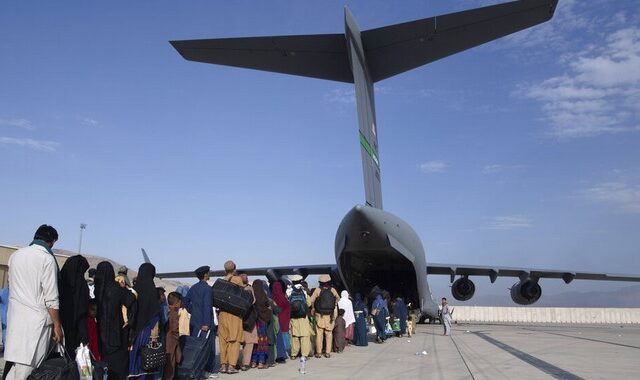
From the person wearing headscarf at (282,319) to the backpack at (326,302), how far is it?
28.7 inches

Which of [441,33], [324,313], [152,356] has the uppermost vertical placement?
[441,33]

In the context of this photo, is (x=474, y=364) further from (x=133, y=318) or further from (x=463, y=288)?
(x=463, y=288)

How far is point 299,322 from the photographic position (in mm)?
8195

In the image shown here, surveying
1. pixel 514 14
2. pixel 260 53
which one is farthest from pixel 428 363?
pixel 260 53

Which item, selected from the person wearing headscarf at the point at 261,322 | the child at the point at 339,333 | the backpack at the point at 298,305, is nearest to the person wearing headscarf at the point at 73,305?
the person wearing headscarf at the point at 261,322

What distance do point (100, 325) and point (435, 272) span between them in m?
18.3

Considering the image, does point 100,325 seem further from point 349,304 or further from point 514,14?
point 514,14

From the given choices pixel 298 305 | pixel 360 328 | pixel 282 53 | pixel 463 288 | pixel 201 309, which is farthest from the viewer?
pixel 463 288

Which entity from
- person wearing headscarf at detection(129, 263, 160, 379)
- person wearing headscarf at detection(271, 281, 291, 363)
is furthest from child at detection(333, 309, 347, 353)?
person wearing headscarf at detection(129, 263, 160, 379)

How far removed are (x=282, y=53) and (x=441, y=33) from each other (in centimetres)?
331

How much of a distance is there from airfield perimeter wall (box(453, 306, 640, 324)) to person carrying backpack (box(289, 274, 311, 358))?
24135 millimetres

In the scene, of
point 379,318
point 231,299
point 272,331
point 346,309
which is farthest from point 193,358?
point 379,318

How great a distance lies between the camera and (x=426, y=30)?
1025 cm

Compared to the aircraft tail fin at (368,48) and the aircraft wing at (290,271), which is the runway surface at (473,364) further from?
the aircraft wing at (290,271)
